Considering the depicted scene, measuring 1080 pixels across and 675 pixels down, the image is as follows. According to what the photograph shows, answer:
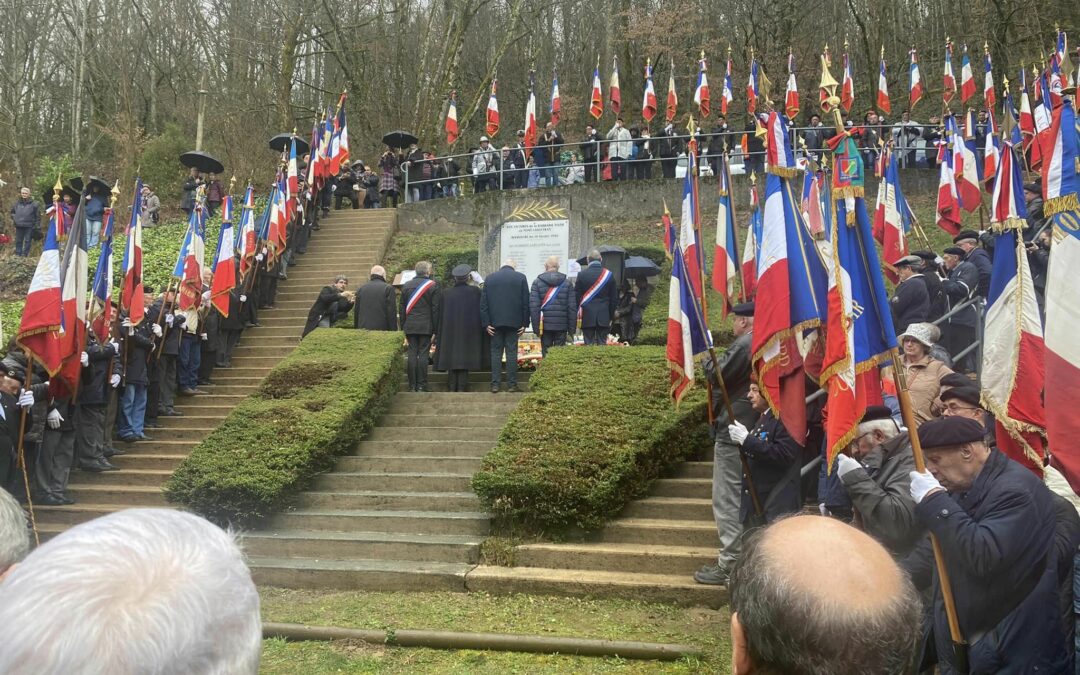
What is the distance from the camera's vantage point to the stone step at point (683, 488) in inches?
343

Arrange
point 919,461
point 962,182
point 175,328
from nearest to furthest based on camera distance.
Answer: point 919,461, point 175,328, point 962,182

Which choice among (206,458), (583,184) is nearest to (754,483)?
(206,458)

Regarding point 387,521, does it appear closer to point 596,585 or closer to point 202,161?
point 596,585

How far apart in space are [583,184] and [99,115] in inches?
926

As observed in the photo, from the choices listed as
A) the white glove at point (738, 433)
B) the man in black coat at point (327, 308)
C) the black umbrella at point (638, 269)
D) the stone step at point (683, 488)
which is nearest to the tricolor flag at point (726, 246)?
the stone step at point (683, 488)

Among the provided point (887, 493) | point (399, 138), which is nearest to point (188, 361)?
point (887, 493)

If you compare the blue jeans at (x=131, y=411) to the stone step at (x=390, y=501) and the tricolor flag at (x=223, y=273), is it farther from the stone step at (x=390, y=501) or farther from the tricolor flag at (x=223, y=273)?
the stone step at (x=390, y=501)

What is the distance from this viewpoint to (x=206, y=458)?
30.5 feet

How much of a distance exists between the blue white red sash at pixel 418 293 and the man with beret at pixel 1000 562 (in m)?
9.25

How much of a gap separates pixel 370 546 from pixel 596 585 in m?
2.29

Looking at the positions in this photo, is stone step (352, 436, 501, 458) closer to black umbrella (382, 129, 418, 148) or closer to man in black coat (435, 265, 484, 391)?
man in black coat (435, 265, 484, 391)

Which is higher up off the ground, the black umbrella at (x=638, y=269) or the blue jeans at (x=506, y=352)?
the black umbrella at (x=638, y=269)

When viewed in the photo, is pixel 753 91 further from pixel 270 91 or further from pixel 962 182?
pixel 270 91

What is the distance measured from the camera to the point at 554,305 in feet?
41.7
